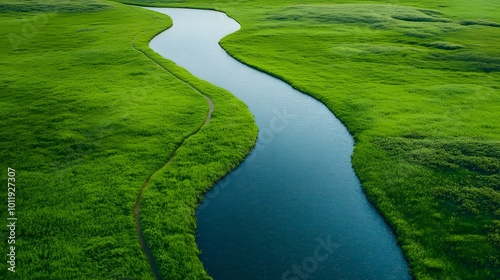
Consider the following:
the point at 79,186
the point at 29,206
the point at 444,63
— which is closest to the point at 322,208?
the point at 79,186

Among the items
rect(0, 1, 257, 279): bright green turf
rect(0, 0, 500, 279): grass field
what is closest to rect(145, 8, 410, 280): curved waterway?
rect(0, 0, 500, 279): grass field

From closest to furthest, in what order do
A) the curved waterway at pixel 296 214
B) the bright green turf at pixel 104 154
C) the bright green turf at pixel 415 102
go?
1. the curved waterway at pixel 296 214
2. the bright green turf at pixel 104 154
3. the bright green turf at pixel 415 102

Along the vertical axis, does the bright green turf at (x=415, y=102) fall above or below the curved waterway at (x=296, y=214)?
above

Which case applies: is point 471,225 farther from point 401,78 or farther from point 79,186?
point 401,78

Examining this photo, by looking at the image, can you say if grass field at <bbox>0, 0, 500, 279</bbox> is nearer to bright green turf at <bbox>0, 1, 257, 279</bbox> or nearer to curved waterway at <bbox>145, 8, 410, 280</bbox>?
bright green turf at <bbox>0, 1, 257, 279</bbox>

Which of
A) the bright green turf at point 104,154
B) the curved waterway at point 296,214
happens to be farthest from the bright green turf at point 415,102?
the bright green turf at point 104,154

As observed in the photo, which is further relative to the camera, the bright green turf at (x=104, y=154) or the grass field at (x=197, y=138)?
the grass field at (x=197, y=138)

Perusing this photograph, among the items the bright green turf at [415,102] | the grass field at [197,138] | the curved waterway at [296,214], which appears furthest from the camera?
the bright green turf at [415,102]

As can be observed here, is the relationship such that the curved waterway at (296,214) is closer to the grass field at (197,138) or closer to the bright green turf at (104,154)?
the grass field at (197,138)
